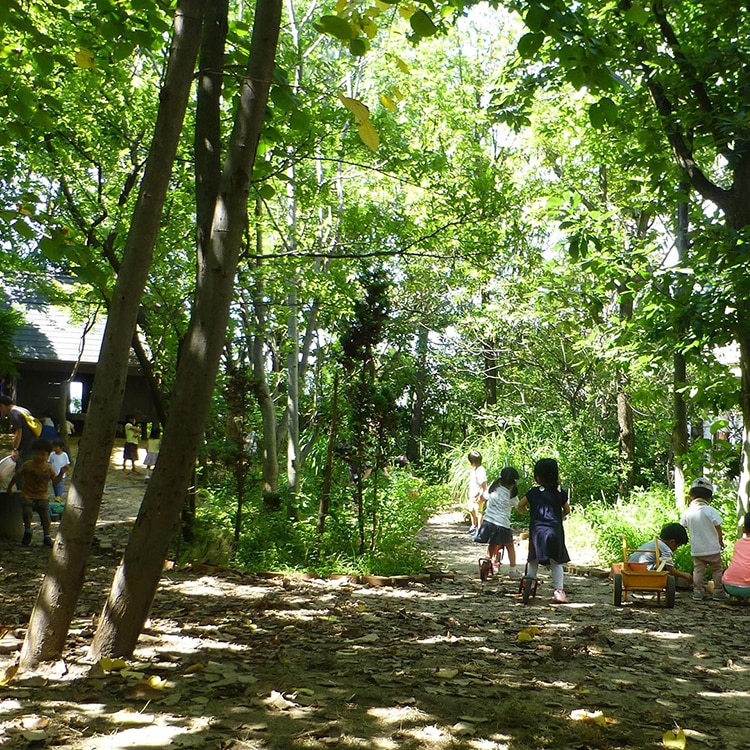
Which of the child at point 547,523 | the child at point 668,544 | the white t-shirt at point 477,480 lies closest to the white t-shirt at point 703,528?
the child at point 668,544

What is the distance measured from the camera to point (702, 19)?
9555mm

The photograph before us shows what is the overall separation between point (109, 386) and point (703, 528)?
763cm

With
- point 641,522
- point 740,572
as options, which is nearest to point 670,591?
point 740,572

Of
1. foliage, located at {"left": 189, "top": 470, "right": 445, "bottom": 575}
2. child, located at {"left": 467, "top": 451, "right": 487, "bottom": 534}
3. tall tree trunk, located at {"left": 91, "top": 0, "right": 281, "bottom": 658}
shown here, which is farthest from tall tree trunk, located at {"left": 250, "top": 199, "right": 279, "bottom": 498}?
tall tree trunk, located at {"left": 91, "top": 0, "right": 281, "bottom": 658}

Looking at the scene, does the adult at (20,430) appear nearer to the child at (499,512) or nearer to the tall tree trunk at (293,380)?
the tall tree trunk at (293,380)

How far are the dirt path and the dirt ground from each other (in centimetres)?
1

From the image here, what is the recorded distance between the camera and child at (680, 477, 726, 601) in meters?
9.67

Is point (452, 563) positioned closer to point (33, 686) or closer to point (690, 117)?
point (690, 117)

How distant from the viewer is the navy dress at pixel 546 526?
877 cm

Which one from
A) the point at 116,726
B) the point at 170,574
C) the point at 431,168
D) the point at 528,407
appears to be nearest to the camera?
the point at 116,726

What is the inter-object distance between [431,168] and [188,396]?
23.1 ft

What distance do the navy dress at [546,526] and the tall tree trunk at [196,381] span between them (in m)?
5.03

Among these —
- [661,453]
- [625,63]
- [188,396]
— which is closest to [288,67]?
[625,63]

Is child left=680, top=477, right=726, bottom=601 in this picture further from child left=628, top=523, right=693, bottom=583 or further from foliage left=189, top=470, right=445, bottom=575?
foliage left=189, top=470, right=445, bottom=575
